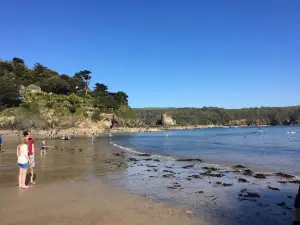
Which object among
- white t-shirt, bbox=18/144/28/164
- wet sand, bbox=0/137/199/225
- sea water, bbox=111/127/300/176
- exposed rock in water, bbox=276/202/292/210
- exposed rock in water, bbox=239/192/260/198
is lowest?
sea water, bbox=111/127/300/176

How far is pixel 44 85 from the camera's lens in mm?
100375

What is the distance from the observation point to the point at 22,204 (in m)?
8.55

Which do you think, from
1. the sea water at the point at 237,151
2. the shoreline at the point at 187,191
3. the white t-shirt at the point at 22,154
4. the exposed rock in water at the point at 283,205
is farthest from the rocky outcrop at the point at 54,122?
the exposed rock in water at the point at 283,205

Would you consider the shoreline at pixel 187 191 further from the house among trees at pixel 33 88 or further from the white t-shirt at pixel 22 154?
the house among trees at pixel 33 88

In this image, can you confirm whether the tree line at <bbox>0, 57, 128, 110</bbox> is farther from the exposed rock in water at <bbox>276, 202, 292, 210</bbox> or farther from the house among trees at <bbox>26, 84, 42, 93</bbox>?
the exposed rock in water at <bbox>276, 202, 292, 210</bbox>

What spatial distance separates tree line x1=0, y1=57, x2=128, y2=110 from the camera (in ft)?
266

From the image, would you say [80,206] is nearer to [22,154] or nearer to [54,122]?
[22,154]

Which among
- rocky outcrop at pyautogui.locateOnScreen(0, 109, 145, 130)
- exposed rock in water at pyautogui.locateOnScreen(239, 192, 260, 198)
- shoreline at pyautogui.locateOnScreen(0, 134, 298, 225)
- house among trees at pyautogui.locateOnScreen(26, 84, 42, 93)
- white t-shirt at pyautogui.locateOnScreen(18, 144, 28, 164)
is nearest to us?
shoreline at pyautogui.locateOnScreen(0, 134, 298, 225)

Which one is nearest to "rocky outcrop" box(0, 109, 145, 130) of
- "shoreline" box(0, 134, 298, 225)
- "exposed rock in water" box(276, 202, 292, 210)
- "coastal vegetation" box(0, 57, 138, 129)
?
"coastal vegetation" box(0, 57, 138, 129)

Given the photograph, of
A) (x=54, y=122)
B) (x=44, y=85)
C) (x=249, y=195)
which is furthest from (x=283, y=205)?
(x=44, y=85)

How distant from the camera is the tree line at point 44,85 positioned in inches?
3196

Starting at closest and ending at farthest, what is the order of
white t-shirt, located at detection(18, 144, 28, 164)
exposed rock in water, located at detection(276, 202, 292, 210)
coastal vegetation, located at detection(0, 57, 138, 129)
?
exposed rock in water, located at detection(276, 202, 292, 210)
white t-shirt, located at detection(18, 144, 28, 164)
coastal vegetation, located at detection(0, 57, 138, 129)

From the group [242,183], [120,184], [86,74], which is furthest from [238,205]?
[86,74]

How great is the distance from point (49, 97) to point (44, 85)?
12748mm
